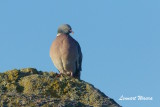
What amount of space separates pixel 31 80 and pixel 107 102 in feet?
5.54

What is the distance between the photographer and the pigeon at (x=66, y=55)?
58.4 feet

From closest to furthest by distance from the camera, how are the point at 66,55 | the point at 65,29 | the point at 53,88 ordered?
1. the point at 53,88
2. the point at 66,55
3. the point at 65,29

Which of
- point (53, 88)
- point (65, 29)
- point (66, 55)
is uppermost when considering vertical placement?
point (65, 29)

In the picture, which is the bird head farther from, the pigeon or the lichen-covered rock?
the lichen-covered rock

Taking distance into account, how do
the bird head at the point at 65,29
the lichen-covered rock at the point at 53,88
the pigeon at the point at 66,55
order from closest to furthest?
the lichen-covered rock at the point at 53,88
the pigeon at the point at 66,55
the bird head at the point at 65,29

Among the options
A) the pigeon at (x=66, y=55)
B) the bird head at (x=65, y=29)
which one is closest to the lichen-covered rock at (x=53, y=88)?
the pigeon at (x=66, y=55)

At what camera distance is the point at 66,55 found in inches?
705

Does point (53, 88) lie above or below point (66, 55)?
below

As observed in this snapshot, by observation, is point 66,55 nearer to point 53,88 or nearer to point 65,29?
point 65,29

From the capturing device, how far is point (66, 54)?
17.9 m

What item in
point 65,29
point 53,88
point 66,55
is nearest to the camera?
point 53,88

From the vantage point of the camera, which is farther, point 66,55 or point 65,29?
point 65,29

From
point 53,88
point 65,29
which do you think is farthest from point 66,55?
point 53,88

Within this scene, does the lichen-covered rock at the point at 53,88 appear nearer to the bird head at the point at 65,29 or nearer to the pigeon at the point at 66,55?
the pigeon at the point at 66,55
